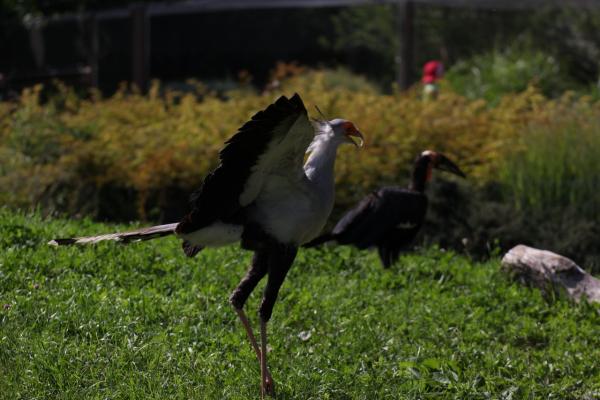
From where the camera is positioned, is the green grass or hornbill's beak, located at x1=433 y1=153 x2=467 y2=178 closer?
the green grass

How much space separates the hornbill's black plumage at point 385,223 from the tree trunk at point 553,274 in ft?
2.97

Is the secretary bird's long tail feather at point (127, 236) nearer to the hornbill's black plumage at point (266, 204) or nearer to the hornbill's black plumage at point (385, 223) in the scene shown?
the hornbill's black plumage at point (266, 204)

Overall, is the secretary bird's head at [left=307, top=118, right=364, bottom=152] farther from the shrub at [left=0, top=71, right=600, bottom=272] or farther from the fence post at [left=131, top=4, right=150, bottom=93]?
the fence post at [left=131, top=4, right=150, bottom=93]

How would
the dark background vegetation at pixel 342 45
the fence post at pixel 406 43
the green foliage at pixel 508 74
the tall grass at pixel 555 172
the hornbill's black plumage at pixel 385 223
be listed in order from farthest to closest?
the dark background vegetation at pixel 342 45, the fence post at pixel 406 43, the green foliage at pixel 508 74, the tall grass at pixel 555 172, the hornbill's black plumage at pixel 385 223

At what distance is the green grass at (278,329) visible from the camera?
5188mm

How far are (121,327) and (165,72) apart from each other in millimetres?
15218

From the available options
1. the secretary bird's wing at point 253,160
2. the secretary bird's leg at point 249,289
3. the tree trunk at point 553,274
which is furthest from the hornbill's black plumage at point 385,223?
the secretary bird's wing at point 253,160

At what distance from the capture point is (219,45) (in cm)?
2075

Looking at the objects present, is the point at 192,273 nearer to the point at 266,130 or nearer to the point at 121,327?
the point at 121,327

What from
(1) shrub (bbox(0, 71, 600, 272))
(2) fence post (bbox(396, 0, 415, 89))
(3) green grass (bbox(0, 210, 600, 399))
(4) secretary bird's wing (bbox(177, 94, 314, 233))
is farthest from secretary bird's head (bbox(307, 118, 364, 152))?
(2) fence post (bbox(396, 0, 415, 89))

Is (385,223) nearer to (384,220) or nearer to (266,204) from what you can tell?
(384,220)

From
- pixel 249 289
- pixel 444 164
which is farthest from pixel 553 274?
pixel 249 289

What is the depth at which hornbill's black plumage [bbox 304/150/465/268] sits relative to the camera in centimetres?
811

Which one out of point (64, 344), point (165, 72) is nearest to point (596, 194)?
point (64, 344)
